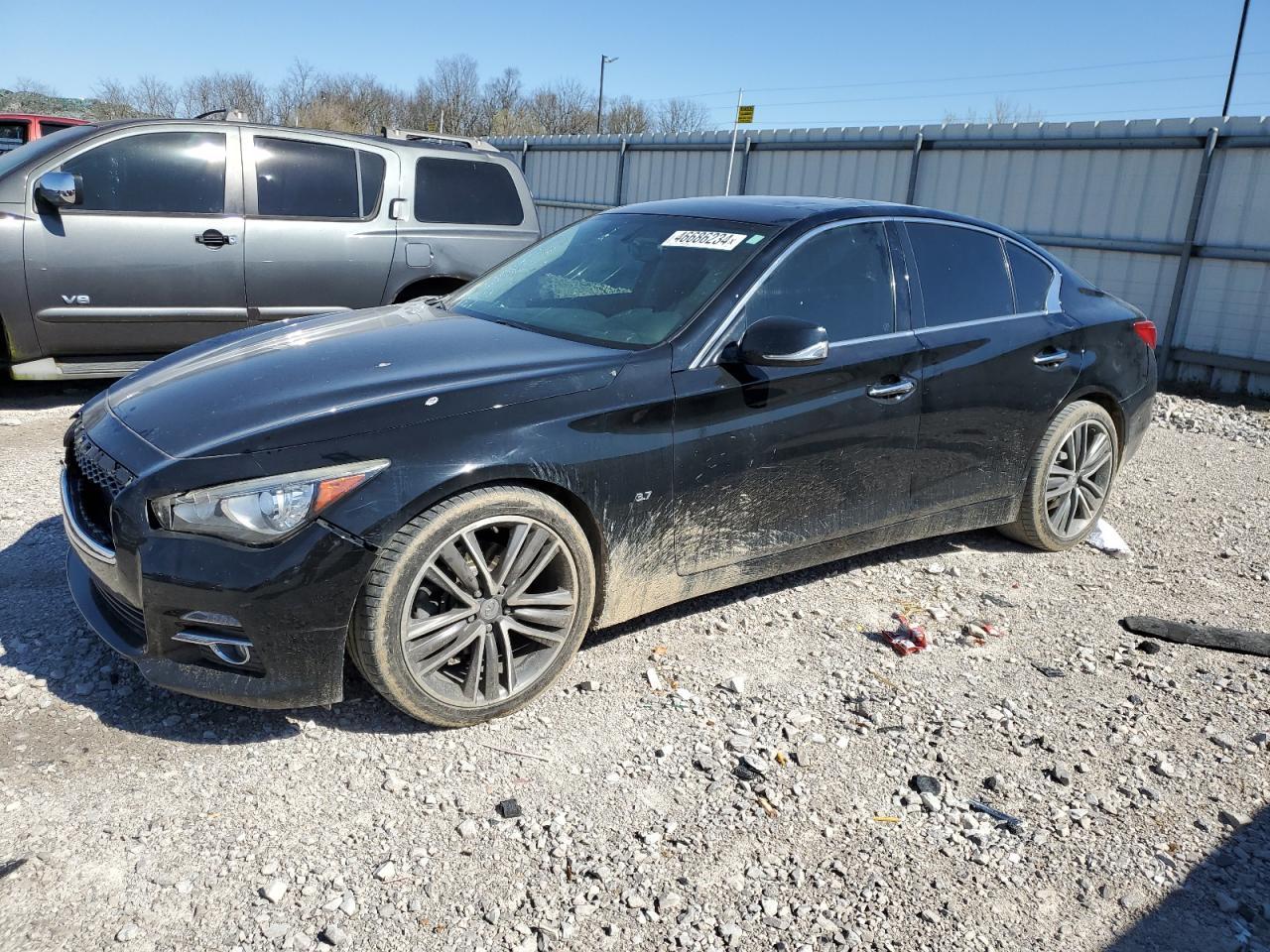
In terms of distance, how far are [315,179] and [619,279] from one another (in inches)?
163

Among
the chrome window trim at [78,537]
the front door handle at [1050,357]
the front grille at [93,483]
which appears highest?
the front door handle at [1050,357]

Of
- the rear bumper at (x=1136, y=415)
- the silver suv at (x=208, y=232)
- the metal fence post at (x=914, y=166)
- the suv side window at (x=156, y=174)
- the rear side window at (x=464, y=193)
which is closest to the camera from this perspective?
the rear bumper at (x=1136, y=415)

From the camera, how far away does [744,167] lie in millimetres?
15266

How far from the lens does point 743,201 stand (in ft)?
14.8

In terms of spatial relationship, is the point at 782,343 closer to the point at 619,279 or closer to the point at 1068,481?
the point at 619,279

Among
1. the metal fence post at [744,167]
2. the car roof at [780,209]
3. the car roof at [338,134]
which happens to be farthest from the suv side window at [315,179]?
the metal fence post at [744,167]

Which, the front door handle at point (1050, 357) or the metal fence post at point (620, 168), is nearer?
the front door handle at point (1050, 357)

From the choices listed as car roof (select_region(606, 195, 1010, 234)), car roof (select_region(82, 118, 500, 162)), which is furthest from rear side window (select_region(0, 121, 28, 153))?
car roof (select_region(606, 195, 1010, 234))

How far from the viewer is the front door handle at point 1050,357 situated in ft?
15.4

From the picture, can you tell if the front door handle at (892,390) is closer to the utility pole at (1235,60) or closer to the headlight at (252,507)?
the headlight at (252,507)

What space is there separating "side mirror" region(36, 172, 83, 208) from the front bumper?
14.2ft

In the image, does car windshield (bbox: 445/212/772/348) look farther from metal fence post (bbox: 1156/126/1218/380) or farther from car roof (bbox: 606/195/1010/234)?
metal fence post (bbox: 1156/126/1218/380)

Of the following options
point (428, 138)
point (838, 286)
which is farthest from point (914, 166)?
point (838, 286)

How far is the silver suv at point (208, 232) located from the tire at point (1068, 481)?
455 centimetres
